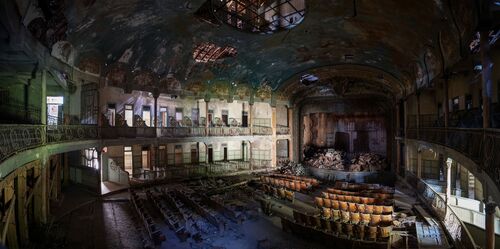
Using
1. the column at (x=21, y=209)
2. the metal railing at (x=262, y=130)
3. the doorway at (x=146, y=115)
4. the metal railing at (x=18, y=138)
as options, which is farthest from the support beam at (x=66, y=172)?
the metal railing at (x=262, y=130)

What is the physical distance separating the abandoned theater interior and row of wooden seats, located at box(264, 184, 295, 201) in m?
0.09

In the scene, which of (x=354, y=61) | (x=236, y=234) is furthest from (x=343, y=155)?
(x=236, y=234)

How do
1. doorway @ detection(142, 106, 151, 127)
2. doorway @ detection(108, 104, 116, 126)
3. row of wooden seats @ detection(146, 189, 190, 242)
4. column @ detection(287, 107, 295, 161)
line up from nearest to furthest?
row of wooden seats @ detection(146, 189, 190, 242) → doorway @ detection(108, 104, 116, 126) → doorway @ detection(142, 106, 151, 127) → column @ detection(287, 107, 295, 161)

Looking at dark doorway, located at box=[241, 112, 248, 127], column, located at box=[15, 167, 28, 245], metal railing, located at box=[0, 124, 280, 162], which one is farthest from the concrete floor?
dark doorway, located at box=[241, 112, 248, 127]

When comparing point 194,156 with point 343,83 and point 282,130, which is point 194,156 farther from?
point 343,83

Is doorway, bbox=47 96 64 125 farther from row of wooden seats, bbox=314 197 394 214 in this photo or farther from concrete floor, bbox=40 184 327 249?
row of wooden seats, bbox=314 197 394 214

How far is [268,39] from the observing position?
67.5 ft

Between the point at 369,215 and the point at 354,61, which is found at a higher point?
the point at 354,61

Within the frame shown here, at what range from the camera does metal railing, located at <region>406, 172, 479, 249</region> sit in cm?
937

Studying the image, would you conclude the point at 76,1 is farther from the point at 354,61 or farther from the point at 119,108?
the point at 354,61

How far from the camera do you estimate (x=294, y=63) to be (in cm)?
2566

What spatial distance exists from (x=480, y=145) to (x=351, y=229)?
17.4ft

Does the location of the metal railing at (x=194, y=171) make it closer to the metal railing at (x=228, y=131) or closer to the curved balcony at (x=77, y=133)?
the curved balcony at (x=77, y=133)

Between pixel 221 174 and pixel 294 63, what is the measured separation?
37.4 ft
